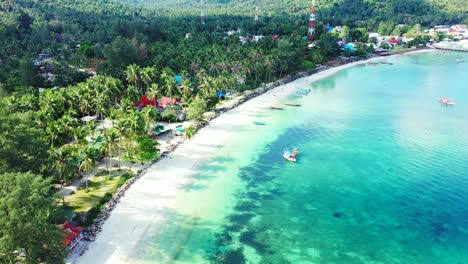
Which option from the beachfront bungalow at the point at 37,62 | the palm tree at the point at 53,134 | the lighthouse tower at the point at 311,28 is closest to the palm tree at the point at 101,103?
the palm tree at the point at 53,134

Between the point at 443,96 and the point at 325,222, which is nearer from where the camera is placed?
the point at 325,222

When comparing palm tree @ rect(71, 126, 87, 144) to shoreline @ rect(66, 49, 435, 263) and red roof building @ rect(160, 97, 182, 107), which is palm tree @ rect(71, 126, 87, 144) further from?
red roof building @ rect(160, 97, 182, 107)

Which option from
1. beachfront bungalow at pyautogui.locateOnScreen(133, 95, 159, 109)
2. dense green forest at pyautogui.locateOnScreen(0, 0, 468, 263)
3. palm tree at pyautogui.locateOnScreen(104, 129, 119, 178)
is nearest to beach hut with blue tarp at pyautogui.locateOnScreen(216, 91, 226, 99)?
dense green forest at pyautogui.locateOnScreen(0, 0, 468, 263)

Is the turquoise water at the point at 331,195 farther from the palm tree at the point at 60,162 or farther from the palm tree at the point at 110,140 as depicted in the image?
the palm tree at the point at 60,162

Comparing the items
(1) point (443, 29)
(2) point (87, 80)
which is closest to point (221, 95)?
(2) point (87, 80)

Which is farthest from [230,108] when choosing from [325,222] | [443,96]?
[443,96]

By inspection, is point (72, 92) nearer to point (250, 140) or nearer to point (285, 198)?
point (250, 140)
